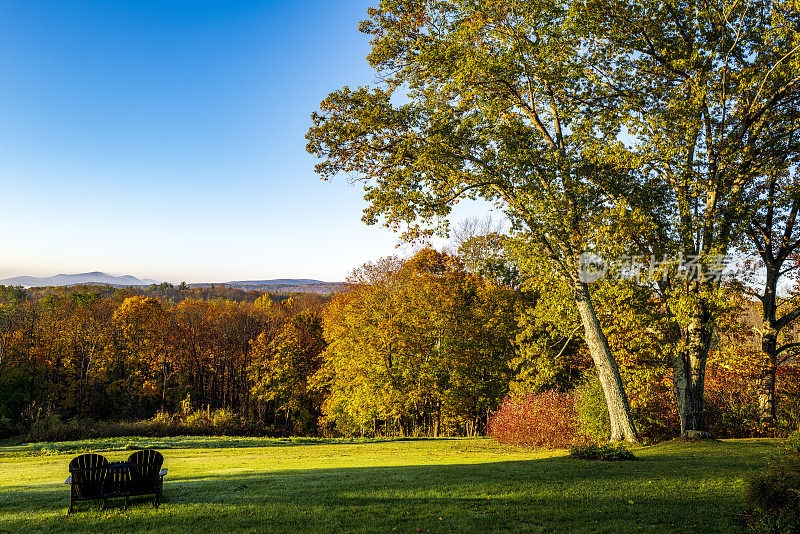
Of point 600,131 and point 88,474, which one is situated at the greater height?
point 600,131

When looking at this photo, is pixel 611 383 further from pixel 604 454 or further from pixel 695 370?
pixel 604 454

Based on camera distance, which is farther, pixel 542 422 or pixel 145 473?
pixel 542 422

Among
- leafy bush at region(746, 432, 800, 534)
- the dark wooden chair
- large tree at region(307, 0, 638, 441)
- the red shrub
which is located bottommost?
the red shrub

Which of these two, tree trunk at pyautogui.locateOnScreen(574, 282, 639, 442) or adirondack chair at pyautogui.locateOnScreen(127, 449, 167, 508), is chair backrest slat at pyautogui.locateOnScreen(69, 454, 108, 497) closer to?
adirondack chair at pyautogui.locateOnScreen(127, 449, 167, 508)

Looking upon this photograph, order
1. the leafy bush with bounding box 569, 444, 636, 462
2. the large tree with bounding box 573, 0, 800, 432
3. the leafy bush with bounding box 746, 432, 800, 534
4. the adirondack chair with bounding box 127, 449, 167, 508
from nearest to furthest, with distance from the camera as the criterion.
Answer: the leafy bush with bounding box 746, 432, 800, 534 < the adirondack chair with bounding box 127, 449, 167, 508 < the leafy bush with bounding box 569, 444, 636, 462 < the large tree with bounding box 573, 0, 800, 432

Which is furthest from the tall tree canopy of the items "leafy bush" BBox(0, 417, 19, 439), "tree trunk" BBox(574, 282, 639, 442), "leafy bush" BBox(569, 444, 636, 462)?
"leafy bush" BBox(0, 417, 19, 439)

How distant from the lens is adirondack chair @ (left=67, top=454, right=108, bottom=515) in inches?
346

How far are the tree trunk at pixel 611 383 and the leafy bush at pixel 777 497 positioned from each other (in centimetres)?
946

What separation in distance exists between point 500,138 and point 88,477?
14641mm

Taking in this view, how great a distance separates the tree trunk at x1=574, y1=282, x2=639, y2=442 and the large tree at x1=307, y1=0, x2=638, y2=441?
0.11 ft

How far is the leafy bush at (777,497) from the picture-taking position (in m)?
6.09

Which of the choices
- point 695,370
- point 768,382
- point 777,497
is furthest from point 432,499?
point 768,382

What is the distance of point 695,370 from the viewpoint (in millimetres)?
17016

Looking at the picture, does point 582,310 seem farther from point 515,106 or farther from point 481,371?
point 481,371
